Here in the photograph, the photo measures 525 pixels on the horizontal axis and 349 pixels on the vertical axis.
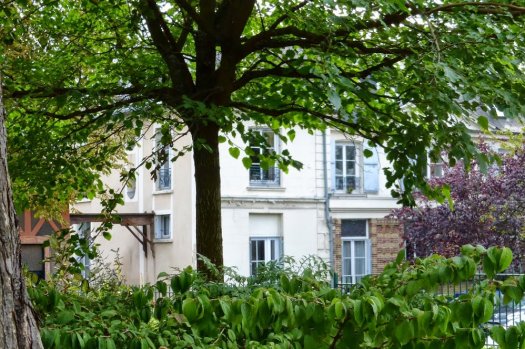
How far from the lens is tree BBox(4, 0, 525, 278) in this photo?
905 centimetres

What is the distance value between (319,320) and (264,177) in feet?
86.6

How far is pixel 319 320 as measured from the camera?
4.30 metres

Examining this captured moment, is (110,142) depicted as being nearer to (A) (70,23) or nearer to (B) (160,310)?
(A) (70,23)

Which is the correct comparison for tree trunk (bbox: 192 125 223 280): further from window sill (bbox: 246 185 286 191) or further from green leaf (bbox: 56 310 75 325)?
window sill (bbox: 246 185 286 191)

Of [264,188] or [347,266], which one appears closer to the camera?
[264,188]

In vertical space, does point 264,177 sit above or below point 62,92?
below

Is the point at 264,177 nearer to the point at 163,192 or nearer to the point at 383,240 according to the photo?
the point at 163,192

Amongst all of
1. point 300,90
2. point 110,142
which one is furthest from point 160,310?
point 110,142

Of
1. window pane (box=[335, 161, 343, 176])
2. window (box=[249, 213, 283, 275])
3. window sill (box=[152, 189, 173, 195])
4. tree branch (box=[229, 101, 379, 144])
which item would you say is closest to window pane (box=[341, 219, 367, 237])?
window pane (box=[335, 161, 343, 176])

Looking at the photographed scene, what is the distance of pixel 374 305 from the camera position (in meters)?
4.14

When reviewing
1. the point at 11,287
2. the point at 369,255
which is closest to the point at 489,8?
the point at 11,287

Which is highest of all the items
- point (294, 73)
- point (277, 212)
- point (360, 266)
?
point (294, 73)

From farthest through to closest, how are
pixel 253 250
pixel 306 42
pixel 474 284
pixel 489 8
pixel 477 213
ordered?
1. pixel 253 250
2. pixel 477 213
3. pixel 306 42
4. pixel 489 8
5. pixel 474 284

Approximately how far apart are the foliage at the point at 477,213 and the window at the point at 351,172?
400 cm
